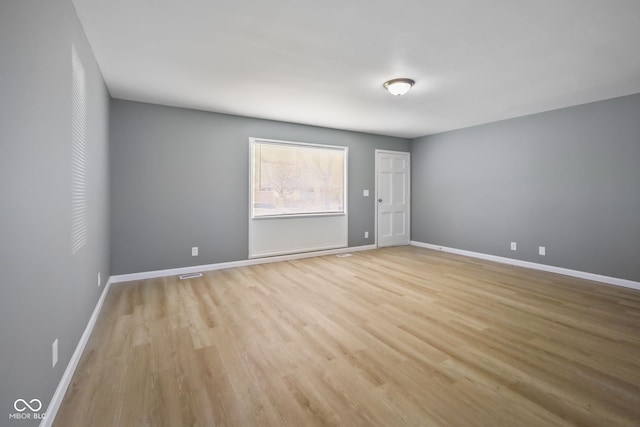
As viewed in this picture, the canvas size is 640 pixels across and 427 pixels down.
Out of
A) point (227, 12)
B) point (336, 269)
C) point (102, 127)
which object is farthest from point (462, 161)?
point (102, 127)

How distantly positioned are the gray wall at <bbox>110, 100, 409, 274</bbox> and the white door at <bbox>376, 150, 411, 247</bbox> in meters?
2.26

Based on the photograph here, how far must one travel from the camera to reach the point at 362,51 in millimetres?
2512

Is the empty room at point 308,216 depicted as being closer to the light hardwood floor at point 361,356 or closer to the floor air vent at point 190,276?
the light hardwood floor at point 361,356

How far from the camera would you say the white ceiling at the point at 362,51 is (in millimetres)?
1955

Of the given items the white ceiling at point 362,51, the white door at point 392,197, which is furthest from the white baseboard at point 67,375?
the white door at point 392,197

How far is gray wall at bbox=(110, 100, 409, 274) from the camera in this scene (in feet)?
12.3

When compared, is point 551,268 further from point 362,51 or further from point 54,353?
point 54,353

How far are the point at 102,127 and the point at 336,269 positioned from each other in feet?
11.3

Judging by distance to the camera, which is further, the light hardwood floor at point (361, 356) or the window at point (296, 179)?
the window at point (296, 179)

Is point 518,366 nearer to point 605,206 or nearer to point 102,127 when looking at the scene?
point 605,206

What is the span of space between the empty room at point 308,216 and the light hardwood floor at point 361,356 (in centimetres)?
2

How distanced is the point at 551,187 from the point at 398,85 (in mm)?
3005

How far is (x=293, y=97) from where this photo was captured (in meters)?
3.65

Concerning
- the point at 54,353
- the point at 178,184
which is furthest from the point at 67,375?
the point at 178,184
